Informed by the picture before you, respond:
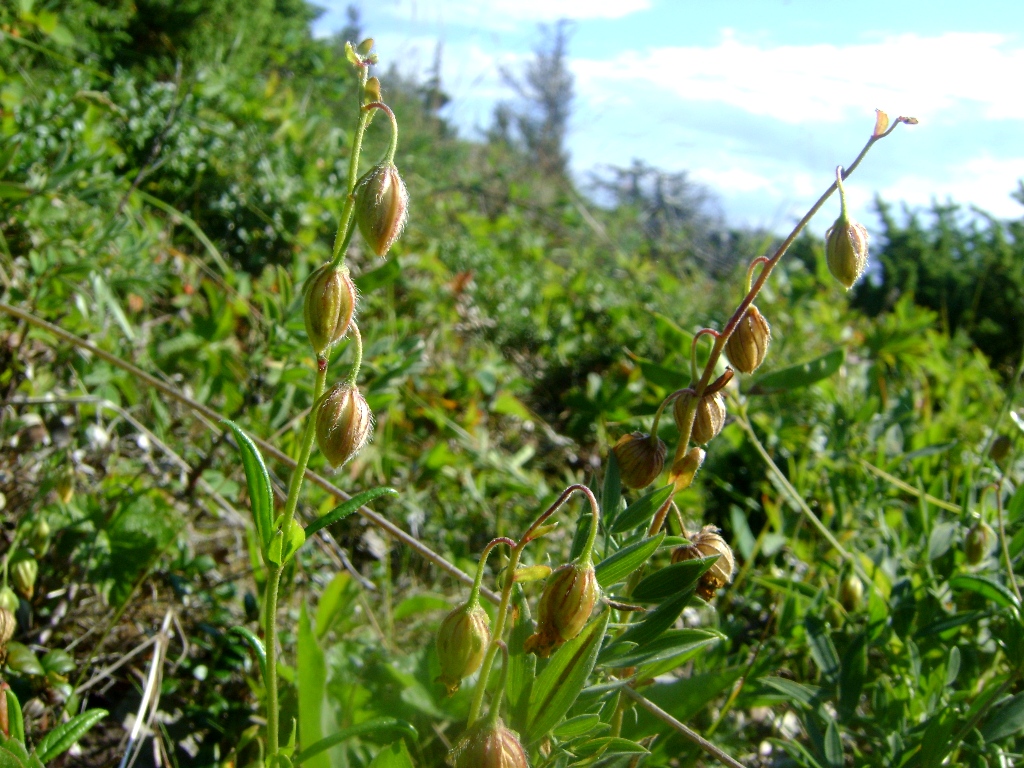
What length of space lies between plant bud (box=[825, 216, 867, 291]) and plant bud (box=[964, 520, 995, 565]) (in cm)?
73

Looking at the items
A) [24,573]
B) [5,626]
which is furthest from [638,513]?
[24,573]

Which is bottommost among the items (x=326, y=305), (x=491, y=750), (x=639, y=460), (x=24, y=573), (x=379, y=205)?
(x=24, y=573)

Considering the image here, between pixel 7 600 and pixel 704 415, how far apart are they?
1107 millimetres

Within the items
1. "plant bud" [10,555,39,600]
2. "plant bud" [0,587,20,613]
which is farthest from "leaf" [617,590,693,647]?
"plant bud" [10,555,39,600]

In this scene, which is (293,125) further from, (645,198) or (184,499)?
(645,198)

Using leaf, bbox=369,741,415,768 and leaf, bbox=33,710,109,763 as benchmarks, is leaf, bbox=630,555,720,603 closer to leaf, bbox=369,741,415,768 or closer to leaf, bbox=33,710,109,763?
leaf, bbox=369,741,415,768

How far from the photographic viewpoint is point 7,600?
52.1 inches

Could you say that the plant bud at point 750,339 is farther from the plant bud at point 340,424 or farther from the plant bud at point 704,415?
the plant bud at point 340,424

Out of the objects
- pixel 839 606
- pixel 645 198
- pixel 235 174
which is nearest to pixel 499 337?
pixel 235 174

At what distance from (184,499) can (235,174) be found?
1631 millimetres

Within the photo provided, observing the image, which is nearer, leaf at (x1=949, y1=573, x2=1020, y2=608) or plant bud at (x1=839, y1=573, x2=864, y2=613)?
leaf at (x1=949, y1=573, x2=1020, y2=608)

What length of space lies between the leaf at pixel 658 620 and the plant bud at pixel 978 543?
0.82 metres

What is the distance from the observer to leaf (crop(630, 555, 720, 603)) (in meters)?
1.00

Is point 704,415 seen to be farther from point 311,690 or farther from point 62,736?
point 62,736
